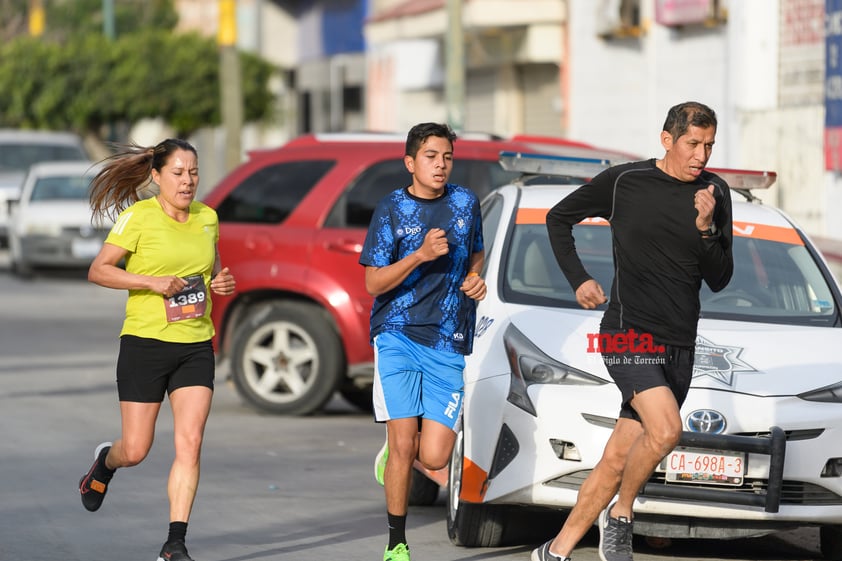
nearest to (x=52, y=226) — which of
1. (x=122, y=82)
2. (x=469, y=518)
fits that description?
(x=122, y=82)

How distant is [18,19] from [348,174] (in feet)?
162

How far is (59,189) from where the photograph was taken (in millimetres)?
26609

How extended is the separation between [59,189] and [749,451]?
67.7 ft

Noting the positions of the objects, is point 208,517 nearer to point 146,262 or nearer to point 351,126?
point 146,262

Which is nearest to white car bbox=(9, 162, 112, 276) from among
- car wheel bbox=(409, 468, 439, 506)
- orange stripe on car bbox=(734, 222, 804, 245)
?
car wheel bbox=(409, 468, 439, 506)

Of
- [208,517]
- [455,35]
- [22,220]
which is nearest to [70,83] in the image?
[22,220]

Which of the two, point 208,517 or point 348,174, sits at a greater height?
point 348,174

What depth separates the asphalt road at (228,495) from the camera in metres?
7.84

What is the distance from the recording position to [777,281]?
28.0 ft

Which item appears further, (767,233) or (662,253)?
(767,233)

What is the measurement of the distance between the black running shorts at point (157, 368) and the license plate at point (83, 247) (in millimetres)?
18692

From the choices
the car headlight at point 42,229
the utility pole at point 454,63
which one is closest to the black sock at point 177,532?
the utility pole at point 454,63

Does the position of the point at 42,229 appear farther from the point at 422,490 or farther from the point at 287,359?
the point at 422,490

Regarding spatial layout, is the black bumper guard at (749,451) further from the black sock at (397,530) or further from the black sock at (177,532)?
the black sock at (177,532)
